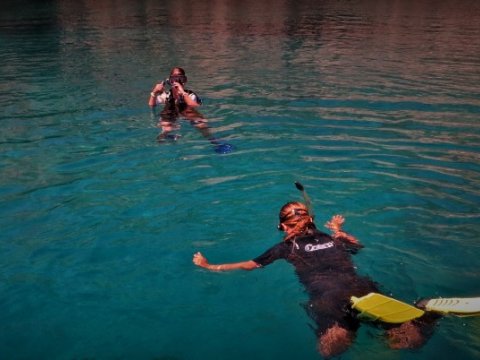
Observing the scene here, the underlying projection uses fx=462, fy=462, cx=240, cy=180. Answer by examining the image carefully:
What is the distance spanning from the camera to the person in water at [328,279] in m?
4.52

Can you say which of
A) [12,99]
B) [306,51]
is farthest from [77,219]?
[306,51]

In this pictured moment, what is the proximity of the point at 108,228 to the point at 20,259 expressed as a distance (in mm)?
1331

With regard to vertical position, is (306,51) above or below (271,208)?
above

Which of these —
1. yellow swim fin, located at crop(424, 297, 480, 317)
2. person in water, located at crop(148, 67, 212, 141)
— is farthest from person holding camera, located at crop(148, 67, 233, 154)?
yellow swim fin, located at crop(424, 297, 480, 317)

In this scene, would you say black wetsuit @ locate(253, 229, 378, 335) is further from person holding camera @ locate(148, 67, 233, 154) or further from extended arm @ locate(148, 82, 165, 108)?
extended arm @ locate(148, 82, 165, 108)

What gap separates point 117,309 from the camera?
5.48m

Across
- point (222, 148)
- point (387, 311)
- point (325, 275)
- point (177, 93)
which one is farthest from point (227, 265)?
point (177, 93)

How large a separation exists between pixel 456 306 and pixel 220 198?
4421 mm

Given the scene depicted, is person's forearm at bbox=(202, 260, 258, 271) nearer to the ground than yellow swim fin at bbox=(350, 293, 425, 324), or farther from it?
nearer to the ground

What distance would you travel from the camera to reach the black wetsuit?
15.5 ft

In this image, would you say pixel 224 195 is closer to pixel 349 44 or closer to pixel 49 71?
pixel 49 71

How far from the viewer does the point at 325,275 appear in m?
5.17

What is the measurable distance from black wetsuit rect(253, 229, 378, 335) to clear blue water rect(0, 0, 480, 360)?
37 cm

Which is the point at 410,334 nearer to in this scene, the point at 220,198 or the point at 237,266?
the point at 237,266
